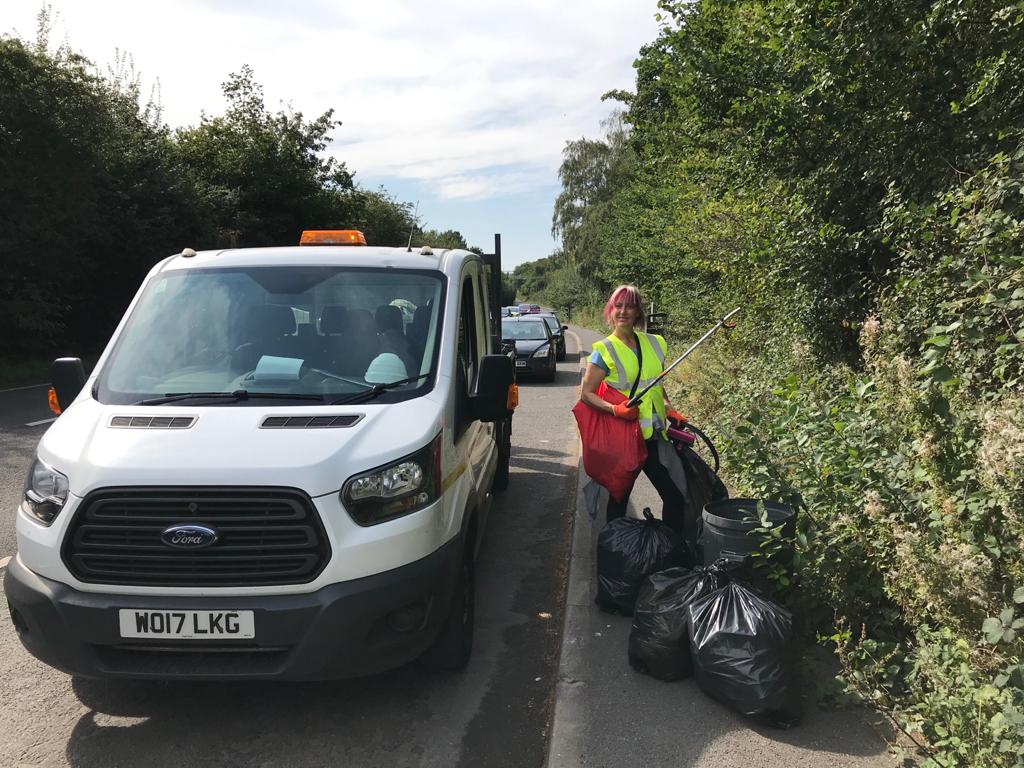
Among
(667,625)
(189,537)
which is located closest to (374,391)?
(189,537)

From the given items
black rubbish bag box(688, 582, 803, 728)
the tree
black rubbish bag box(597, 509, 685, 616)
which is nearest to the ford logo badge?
black rubbish bag box(688, 582, 803, 728)

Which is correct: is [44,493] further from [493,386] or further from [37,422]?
[37,422]

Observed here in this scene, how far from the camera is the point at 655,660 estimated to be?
3650 millimetres

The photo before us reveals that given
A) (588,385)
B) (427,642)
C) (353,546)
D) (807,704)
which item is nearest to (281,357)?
(353,546)

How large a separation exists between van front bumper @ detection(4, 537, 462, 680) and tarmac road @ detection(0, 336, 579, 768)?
369 millimetres

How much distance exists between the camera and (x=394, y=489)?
3.27 meters

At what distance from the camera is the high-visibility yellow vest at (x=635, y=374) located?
4.88 metres

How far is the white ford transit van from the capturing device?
3.09 meters

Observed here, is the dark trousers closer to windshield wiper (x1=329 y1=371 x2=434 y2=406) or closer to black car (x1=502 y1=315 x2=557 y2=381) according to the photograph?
windshield wiper (x1=329 y1=371 x2=434 y2=406)

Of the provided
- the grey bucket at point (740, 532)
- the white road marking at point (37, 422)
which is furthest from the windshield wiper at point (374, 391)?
the white road marking at point (37, 422)

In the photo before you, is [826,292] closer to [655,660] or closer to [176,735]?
[655,660]

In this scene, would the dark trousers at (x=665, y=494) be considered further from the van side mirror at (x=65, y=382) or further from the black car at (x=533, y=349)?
the black car at (x=533, y=349)

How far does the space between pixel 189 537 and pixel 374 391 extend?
1080 mm

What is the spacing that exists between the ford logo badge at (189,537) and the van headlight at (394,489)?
54cm
